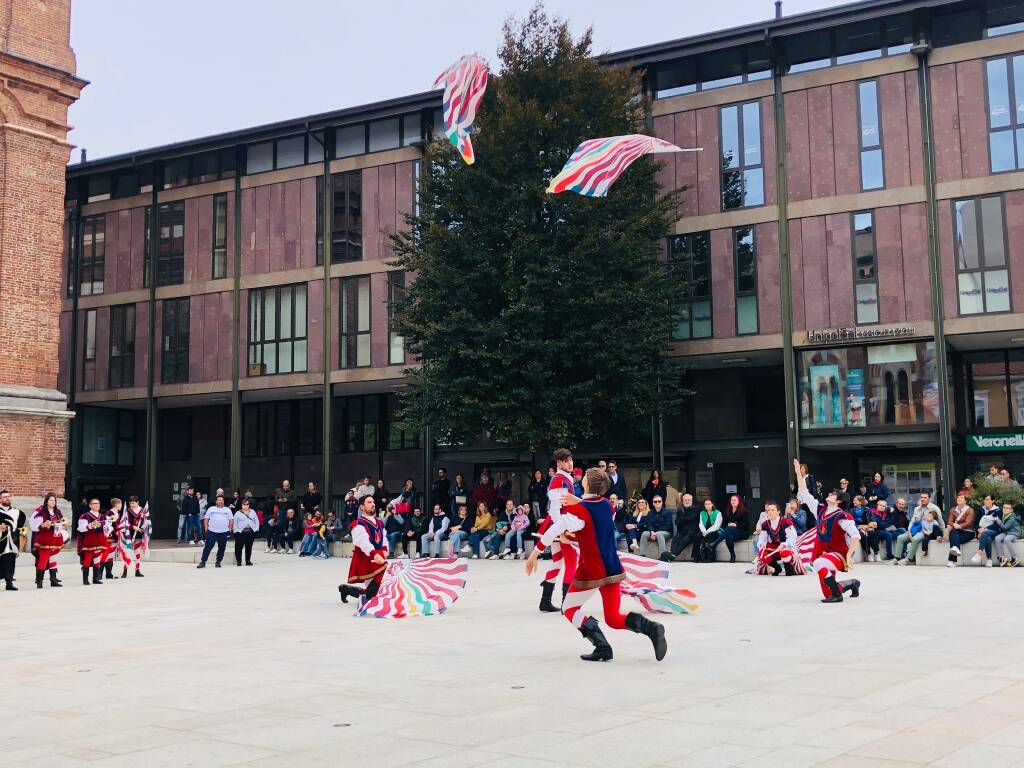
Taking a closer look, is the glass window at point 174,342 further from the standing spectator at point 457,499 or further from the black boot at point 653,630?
the black boot at point 653,630

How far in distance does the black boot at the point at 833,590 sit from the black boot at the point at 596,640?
620 cm

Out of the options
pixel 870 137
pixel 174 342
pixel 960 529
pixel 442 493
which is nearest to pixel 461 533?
pixel 442 493

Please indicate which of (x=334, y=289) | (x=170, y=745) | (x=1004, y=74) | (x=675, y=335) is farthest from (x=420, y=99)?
(x=170, y=745)

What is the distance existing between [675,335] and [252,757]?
30.4 metres

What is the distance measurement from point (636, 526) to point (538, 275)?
7.32 meters

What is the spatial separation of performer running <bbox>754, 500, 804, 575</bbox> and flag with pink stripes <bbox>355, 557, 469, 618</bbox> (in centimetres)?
822

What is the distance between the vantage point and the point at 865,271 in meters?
33.5

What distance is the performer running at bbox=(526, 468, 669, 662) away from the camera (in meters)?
10.0

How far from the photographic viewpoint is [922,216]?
32938mm

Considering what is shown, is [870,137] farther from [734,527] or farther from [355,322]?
[355,322]

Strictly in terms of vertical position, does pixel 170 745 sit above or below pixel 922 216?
below

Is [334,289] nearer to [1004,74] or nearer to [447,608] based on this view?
[1004,74]

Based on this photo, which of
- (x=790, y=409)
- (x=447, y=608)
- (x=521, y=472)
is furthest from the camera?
(x=521, y=472)

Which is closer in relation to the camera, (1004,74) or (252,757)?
(252,757)
